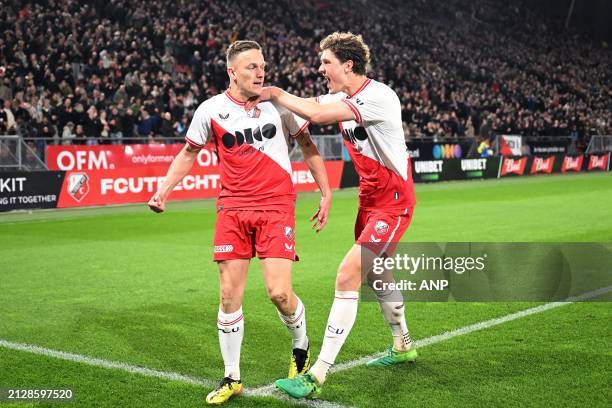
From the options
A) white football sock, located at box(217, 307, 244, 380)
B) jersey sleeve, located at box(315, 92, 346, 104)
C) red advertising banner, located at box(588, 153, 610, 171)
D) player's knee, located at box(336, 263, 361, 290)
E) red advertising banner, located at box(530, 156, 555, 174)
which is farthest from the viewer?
red advertising banner, located at box(588, 153, 610, 171)

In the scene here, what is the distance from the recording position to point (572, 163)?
3788 cm

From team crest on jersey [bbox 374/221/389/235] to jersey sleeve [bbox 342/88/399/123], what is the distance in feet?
2.33

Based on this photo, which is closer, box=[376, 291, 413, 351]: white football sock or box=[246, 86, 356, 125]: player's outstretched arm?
box=[246, 86, 356, 125]: player's outstretched arm

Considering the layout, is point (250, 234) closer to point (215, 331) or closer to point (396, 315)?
point (396, 315)

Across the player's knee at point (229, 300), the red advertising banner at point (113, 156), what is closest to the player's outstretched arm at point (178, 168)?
the player's knee at point (229, 300)

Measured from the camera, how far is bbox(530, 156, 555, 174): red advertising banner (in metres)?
35.4

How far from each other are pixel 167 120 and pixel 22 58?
4436 millimetres

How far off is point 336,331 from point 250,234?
2.81 ft

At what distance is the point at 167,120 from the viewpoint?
76.5 feet

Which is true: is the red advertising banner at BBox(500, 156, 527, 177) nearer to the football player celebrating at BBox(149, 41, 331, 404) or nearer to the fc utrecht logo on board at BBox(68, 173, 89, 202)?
the fc utrecht logo on board at BBox(68, 173, 89, 202)

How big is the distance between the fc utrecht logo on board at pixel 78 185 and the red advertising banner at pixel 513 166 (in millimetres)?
19816

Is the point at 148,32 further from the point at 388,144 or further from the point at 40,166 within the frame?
the point at 388,144

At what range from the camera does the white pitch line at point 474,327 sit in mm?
5633

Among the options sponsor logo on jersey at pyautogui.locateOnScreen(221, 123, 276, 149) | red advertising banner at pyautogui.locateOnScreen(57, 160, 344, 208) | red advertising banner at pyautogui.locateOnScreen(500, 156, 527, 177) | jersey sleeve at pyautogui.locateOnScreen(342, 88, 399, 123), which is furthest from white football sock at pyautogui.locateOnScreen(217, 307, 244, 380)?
red advertising banner at pyautogui.locateOnScreen(500, 156, 527, 177)
